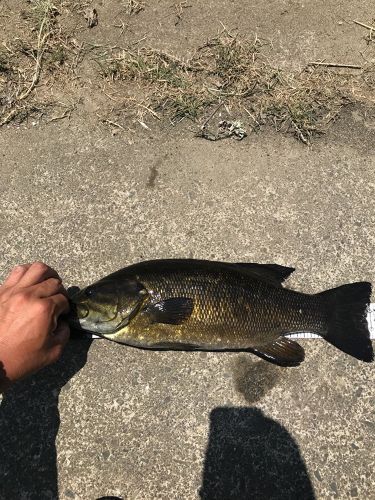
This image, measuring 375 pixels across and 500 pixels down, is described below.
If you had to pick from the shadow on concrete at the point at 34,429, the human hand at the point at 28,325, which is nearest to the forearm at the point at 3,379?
the human hand at the point at 28,325

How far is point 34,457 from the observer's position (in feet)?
11.8

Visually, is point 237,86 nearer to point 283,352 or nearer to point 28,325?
point 283,352

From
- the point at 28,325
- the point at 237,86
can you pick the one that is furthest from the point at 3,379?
the point at 237,86

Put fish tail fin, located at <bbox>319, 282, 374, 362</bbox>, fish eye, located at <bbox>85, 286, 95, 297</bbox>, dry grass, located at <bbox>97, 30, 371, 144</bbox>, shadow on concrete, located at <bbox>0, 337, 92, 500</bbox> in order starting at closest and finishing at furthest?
fish eye, located at <bbox>85, 286, 95, 297</bbox>
shadow on concrete, located at <bbox>0, 337, 92, 500</bbox>
fish tail fin, located at <bbox>319, 282, 374, 362</bbox>
dry grass, located at <bbox>97, 30, 371, 144</bbox>

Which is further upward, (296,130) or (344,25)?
(344,25)

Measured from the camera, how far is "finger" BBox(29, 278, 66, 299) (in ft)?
10.5

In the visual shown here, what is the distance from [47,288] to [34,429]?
123 centimetres

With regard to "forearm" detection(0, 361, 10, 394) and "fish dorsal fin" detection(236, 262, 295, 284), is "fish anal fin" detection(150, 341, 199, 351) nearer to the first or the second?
"fish dorsal fin" detection(236, 262, 295, 284)

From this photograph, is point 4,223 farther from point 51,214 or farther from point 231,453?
point 231,453

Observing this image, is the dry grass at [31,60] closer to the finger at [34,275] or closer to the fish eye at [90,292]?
the finger at [34,275]

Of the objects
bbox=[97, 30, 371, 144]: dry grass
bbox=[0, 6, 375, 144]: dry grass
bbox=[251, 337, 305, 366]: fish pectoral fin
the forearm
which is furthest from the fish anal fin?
bbox=[97, 30, 371, 144]: dry grass

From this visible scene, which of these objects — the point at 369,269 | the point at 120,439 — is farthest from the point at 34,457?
the point at 369,269

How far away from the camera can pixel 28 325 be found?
9.99ft

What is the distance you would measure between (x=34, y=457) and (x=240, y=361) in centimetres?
179
